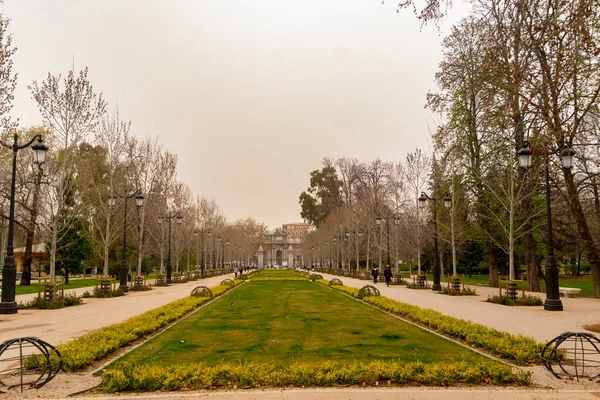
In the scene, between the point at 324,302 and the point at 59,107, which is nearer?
the point at 324,302

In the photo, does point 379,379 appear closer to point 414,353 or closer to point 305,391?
point 305,391

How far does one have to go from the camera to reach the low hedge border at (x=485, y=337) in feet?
26.8

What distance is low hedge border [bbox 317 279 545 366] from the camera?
817 cm

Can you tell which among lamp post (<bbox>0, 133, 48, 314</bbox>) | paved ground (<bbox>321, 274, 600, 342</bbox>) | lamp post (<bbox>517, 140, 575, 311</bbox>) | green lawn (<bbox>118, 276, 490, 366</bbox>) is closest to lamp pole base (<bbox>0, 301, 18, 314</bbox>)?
Answer: lamp post (<bbox>0, 133, 48, 314</bbox>)

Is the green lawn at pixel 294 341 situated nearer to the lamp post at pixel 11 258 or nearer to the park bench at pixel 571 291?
the lamp post at pixel 11 258

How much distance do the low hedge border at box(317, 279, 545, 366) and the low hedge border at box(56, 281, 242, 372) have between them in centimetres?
737

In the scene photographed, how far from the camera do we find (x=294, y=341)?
1006 centimetres

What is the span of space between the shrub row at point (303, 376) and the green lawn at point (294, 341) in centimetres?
106

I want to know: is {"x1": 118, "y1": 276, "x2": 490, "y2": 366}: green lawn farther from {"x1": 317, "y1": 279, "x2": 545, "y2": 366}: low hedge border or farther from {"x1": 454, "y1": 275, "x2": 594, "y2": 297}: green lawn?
{"x1": 454, "y1": 275, "x2": 594, "y2": 297}: green lawn

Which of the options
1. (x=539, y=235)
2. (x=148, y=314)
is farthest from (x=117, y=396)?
(x=539, y=235)

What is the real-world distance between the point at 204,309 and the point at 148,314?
359 centimetres

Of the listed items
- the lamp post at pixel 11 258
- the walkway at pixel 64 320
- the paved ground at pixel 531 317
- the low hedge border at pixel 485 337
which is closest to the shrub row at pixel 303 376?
the low hedge border at pixel 485 337

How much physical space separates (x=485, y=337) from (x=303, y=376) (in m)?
4.71

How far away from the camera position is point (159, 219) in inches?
1407
